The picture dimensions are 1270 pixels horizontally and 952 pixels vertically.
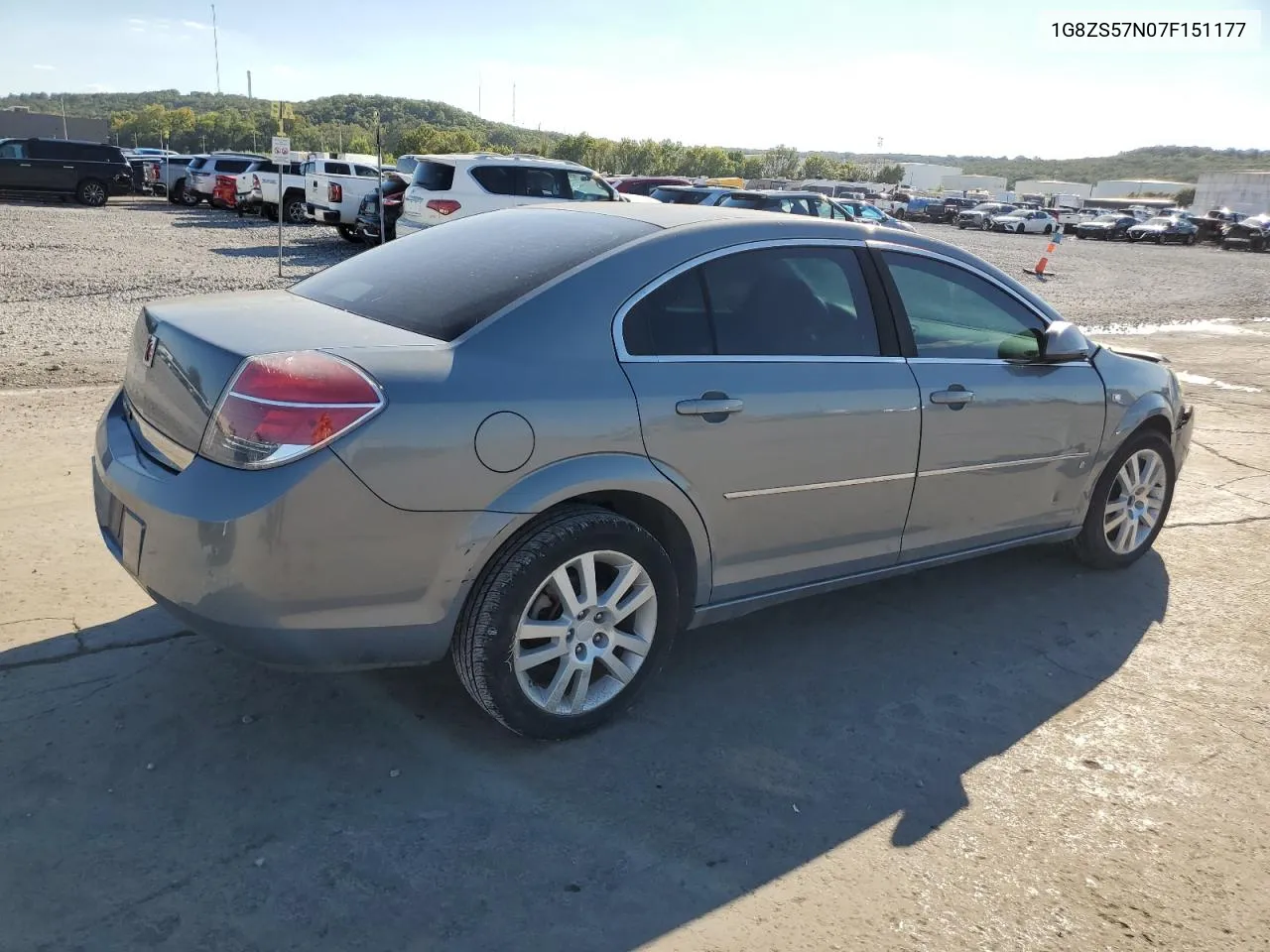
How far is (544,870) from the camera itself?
271cm

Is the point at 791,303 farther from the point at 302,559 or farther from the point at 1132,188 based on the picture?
the point at 1132,188

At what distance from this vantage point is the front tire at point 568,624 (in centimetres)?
303

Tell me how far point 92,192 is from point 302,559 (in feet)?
106

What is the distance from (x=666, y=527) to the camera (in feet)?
11.2

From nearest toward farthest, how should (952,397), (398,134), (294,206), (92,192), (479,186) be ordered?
1. (952,397)
2. (479,186)
3. (294,206)
4. (92,192)
5. (398,134)

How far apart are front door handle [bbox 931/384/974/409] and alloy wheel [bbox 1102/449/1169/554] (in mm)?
1357

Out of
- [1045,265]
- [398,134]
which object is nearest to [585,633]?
[1045,265]

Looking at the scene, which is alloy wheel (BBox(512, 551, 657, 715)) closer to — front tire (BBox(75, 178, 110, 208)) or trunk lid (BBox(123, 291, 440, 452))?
trunk lid (BBox(123, 291, 440, 452))

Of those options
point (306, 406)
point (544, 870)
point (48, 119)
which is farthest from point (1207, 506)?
point (48, 119)

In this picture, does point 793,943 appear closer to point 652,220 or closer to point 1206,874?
point 1206,874

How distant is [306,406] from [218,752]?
1.16 metres

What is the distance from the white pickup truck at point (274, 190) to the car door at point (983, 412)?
22.9 meters

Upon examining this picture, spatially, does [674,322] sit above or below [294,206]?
above

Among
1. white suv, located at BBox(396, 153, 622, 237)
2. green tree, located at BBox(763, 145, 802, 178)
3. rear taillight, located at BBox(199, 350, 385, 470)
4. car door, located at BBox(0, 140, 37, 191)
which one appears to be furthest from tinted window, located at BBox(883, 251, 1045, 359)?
green tree, located at BBox(763, 145, 802, 178)
